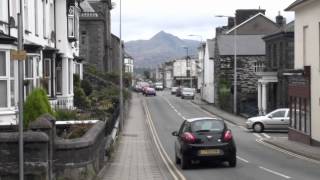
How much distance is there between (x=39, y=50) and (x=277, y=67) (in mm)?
34090

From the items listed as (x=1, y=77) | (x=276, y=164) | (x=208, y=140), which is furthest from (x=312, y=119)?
(x=1, y=77)

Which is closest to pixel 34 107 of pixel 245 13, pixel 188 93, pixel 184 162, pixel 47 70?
pixel 184 162

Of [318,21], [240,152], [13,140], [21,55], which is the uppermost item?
[318,21]

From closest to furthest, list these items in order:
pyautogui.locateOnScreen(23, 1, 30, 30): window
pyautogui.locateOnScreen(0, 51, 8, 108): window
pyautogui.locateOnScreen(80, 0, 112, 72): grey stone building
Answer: pyautogui.locateOnScreen(0, 51, 8, 108): window < pyautogui.locateOnScreen(23, 1, 30, 30): window < pyautogui.locateOnScreen(80, 0, 112, 72): grey stone building

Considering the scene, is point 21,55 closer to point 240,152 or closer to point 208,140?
point 208,140

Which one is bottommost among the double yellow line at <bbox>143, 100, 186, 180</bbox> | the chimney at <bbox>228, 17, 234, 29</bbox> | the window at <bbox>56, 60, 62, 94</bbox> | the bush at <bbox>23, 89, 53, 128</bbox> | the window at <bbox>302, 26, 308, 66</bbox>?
the double yellow line at <bbox>143, 100, 186, 180</bbox>

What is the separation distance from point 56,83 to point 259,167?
18241 millimetres

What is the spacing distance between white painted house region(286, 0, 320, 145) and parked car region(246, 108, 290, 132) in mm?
7296

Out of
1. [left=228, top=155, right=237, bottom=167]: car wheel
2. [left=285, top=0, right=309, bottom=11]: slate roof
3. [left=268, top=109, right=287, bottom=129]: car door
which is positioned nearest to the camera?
[left=228, top=155, right=237, bottom=167]: car wheel

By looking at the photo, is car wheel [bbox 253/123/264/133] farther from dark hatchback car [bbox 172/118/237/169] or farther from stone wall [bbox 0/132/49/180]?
stone wall [bbox 0/132/49/180]

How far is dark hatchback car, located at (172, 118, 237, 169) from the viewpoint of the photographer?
2252 cm

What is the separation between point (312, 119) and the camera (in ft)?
111

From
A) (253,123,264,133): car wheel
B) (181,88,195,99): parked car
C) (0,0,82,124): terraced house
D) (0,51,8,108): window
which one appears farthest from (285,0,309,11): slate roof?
(181,88,195,99): parked car

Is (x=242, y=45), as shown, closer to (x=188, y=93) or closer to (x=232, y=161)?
(x=188, y=93)
